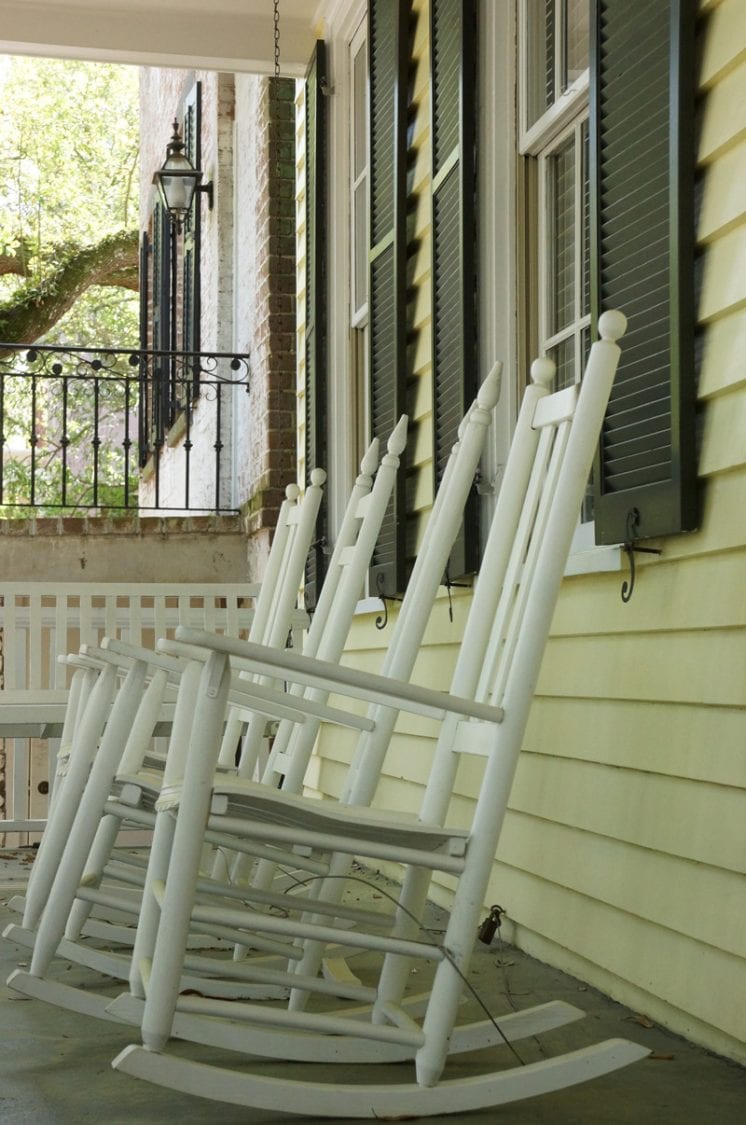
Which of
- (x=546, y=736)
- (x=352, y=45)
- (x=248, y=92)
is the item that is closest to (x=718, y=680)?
(x=546, y=736)

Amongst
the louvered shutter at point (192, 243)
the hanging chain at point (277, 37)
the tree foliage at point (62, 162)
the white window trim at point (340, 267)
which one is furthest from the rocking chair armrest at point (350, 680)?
the tree foliage at point (62, 162)

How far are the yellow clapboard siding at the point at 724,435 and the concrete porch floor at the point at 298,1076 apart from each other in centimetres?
93

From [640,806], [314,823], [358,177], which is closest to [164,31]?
[358,177]

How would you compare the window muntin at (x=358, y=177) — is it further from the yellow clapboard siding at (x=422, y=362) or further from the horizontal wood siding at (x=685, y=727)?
the horizontal wood siding at (x=685, y=727)

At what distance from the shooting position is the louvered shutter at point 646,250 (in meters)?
2.24

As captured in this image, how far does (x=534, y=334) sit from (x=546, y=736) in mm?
941

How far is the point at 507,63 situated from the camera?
3.28m

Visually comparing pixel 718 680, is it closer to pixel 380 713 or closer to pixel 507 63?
pixel 380 713

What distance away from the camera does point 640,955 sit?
2422mm

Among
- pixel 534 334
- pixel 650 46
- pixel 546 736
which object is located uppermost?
pixel 650 46

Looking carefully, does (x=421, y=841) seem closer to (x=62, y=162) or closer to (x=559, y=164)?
(x=559, y=164)

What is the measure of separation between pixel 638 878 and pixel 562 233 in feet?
4.90

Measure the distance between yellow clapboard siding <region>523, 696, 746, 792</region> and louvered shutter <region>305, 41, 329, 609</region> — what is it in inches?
80.6

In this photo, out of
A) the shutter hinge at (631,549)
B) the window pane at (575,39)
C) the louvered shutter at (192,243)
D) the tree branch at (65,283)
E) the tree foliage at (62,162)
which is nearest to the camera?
the shutter hinge at (631,549)
